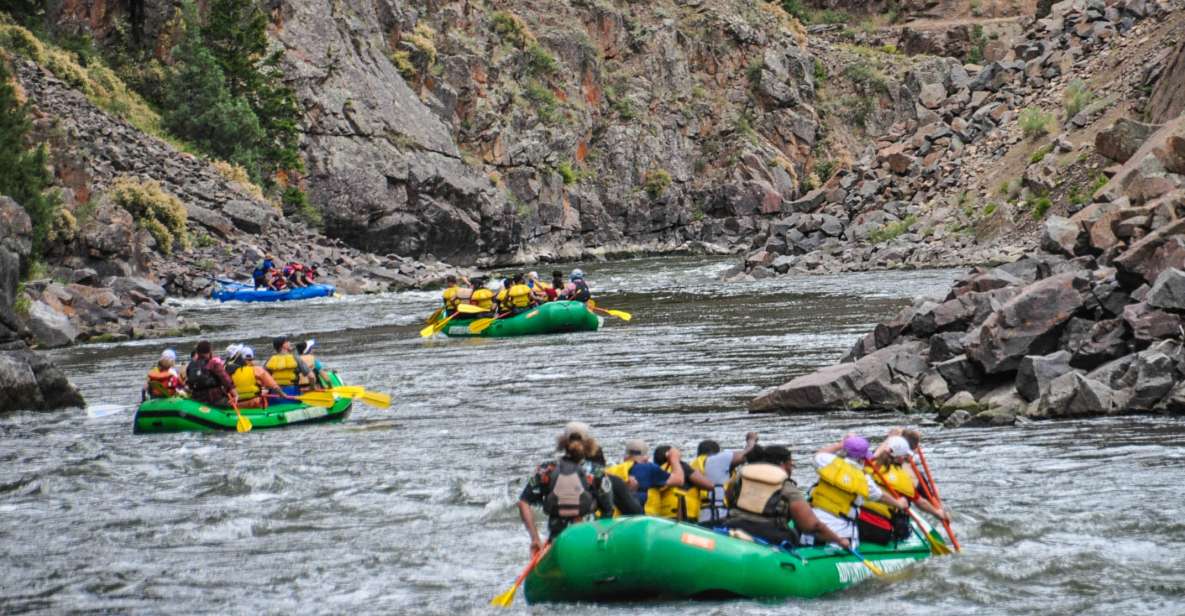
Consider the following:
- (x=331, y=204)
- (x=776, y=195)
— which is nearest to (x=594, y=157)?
(x=776, y=195)

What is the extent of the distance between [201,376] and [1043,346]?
1164cm

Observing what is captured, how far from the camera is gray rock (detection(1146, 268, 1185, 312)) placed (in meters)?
18.0

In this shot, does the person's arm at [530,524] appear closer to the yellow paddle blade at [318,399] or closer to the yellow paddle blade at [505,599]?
the yellow paddle blade at [505,599]

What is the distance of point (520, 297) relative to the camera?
34.4m

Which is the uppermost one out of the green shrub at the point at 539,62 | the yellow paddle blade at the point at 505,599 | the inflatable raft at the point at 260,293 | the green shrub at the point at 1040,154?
the green shrub at the point at 539,62

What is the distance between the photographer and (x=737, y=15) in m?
96.8

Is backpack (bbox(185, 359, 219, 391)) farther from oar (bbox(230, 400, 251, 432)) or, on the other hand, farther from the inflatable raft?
the inflatable raft

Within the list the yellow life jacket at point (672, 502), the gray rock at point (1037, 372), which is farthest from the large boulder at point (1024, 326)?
the yellow life jacket at point (672, 502)

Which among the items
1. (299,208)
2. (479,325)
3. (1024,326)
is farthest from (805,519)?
(299,208)

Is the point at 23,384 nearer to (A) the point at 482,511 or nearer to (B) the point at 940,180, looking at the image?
(A) the point at 482,511

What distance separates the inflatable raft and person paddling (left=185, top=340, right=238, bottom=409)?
25662mm

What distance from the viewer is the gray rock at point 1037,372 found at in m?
18.4

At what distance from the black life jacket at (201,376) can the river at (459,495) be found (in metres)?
1.07

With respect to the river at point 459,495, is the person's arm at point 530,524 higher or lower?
higher
